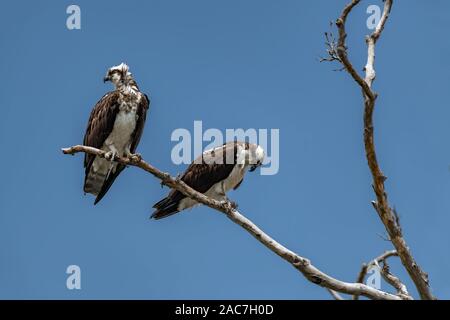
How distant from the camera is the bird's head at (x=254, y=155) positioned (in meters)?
14.6

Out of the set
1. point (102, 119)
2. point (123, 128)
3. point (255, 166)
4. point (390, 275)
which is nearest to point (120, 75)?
point (102, 119)

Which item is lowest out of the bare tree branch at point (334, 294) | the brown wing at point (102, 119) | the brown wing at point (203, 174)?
the bare tree branch at point (334, 294)

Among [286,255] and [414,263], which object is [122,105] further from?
[414,263]

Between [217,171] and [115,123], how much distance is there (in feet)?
6.23

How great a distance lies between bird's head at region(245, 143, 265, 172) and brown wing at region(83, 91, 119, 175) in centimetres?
233

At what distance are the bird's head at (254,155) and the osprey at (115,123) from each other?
6.07ft

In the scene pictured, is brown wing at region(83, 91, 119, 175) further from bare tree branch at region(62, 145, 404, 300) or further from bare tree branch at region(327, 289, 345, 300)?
bare tree branch at region(327, 289, 345, 300)

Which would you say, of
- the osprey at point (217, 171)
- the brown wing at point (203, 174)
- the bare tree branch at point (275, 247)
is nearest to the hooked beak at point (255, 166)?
the osprey at point (217, 171)

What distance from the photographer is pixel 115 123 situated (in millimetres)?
13719

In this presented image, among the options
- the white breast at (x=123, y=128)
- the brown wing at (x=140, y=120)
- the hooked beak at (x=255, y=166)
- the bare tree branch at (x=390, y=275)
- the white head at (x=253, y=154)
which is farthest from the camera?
the hooked beak at (x=255, y=166)

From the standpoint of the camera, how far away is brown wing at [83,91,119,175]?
13.7 m

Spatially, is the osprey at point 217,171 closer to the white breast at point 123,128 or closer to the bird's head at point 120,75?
the white breast at point 123,128
